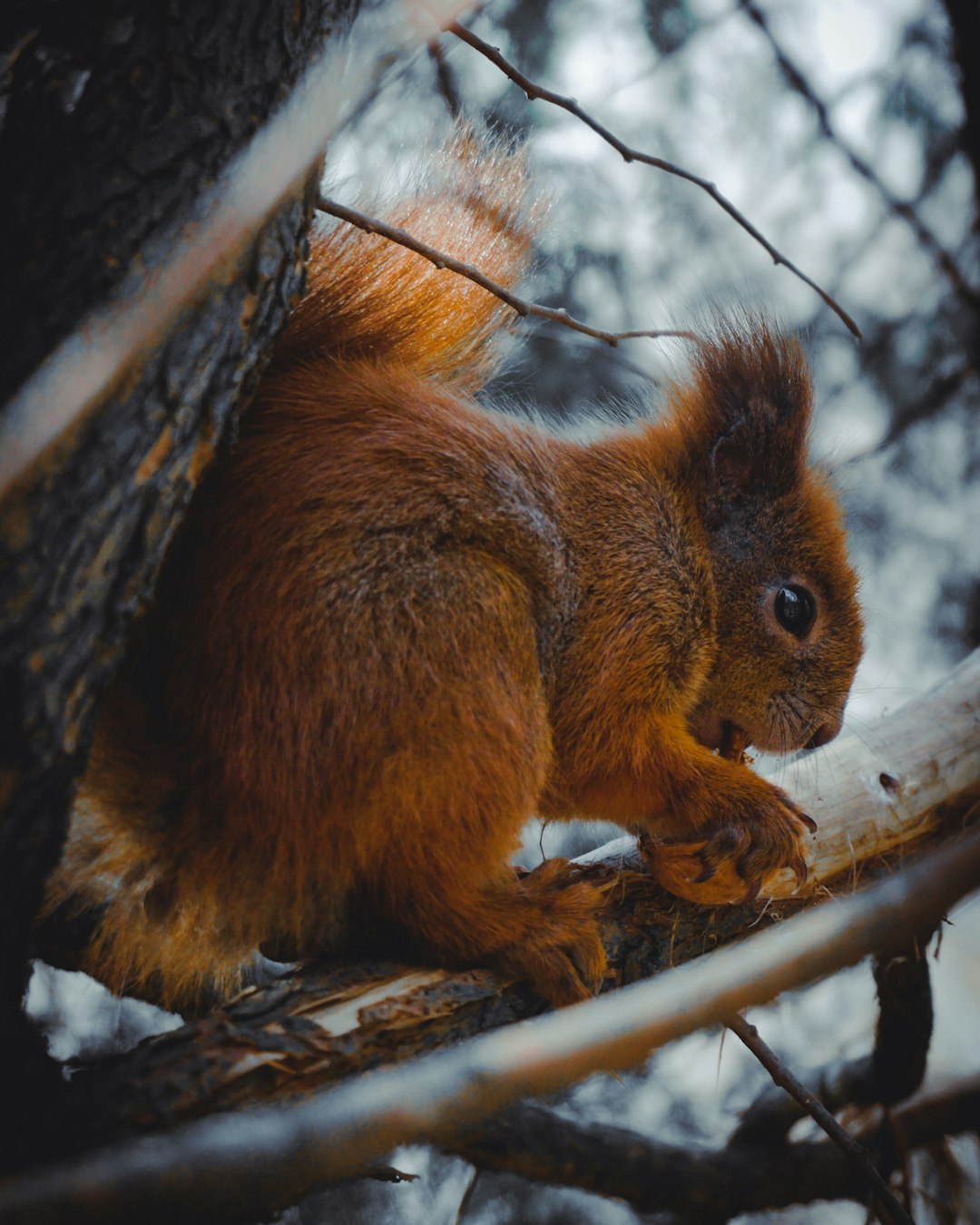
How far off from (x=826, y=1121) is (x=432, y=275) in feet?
5.54

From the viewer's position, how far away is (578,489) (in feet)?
6.35

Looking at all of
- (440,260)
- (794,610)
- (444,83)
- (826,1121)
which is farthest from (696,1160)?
(444,83)

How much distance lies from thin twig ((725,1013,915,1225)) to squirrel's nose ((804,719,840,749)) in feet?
2.31

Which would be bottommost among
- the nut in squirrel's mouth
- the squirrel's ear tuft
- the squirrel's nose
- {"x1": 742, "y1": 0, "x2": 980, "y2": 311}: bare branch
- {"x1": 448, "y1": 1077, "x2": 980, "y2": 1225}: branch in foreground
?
{"x1": 448, "y1": 1077, "x2": 980, "y2": 1225}: branch in foreground

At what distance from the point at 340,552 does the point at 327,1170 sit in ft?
2.97

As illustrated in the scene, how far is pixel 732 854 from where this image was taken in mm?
1707

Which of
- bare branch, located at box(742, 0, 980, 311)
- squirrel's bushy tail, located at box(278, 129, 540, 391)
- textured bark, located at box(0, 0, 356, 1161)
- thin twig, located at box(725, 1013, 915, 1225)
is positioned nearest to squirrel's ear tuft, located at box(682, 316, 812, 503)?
squirrel's bushy tail, located at box(278, 129, 540, 391)

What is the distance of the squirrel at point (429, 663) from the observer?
1.41 meters

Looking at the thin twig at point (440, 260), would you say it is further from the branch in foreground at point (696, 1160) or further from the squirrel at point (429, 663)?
the branch in foreground at point (696, 1160)

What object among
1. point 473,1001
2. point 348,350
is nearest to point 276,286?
point 348,350

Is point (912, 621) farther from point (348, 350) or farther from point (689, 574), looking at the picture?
point (348, 350)

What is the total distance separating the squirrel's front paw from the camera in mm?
1710

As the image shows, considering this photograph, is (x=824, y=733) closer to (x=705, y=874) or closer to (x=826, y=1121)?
(x=705, y=874)

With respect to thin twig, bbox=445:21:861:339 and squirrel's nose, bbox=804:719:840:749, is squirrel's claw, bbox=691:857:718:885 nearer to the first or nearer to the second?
squirrel's nose, bbox=804:719:840:749
